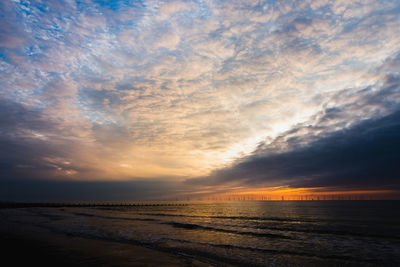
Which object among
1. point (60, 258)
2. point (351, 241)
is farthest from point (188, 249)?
point (351, 241)

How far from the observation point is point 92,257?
46.4 ft

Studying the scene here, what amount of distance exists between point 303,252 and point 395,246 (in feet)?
38.5

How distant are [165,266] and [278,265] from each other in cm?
811

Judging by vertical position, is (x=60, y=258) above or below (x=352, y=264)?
above

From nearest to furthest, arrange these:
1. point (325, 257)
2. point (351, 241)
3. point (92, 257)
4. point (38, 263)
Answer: point (38, 263), point (92, 257), point (325, 257), point (351, 241)

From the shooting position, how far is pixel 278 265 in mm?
14703

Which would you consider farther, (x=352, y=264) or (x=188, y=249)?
(x=188, y=249)

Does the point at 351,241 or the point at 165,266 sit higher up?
the point at 165,266

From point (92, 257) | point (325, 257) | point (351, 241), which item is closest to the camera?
point (92, 257)

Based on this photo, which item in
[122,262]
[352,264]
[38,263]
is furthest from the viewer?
[352,264]

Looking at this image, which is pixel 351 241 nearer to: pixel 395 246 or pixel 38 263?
pixel 395 246

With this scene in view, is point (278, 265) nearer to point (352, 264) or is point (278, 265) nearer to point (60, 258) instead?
point (352, 264)

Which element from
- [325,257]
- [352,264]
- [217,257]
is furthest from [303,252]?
[217,257]

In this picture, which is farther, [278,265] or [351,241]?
[351,241]
